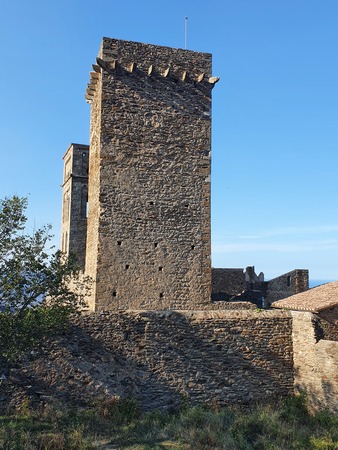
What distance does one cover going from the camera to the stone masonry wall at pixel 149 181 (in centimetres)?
1332

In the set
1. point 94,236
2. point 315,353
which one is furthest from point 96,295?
point 315,353

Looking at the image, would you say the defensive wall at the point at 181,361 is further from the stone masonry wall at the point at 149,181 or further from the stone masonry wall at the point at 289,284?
the stone masonry wall at the point at 289,284

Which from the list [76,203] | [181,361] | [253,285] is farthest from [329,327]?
[76,203]

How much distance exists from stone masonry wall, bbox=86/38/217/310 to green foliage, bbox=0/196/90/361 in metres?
4.11

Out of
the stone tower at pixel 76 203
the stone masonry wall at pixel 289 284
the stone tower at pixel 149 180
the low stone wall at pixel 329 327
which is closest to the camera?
the low stone wall at pixel 329 327

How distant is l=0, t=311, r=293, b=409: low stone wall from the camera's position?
32.0 ft

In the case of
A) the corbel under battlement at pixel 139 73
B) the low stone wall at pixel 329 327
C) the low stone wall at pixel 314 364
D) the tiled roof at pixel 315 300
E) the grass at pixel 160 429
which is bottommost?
the grass at pixel 160 429

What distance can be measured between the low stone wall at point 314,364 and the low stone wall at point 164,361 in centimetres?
28

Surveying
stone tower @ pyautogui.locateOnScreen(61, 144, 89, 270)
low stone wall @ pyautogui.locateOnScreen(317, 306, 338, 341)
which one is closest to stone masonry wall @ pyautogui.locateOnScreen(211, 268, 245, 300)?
stone tower @ pyautogui.locateOnScreen(61, 144, 89, 270)

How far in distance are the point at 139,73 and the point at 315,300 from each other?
9.24 metres

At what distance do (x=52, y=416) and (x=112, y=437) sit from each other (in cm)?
145

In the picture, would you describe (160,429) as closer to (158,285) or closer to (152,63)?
(158,285)

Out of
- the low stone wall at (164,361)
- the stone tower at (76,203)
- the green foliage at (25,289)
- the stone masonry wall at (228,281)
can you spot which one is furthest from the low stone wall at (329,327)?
the stone tower at (76,203)

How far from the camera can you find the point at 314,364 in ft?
34.6
